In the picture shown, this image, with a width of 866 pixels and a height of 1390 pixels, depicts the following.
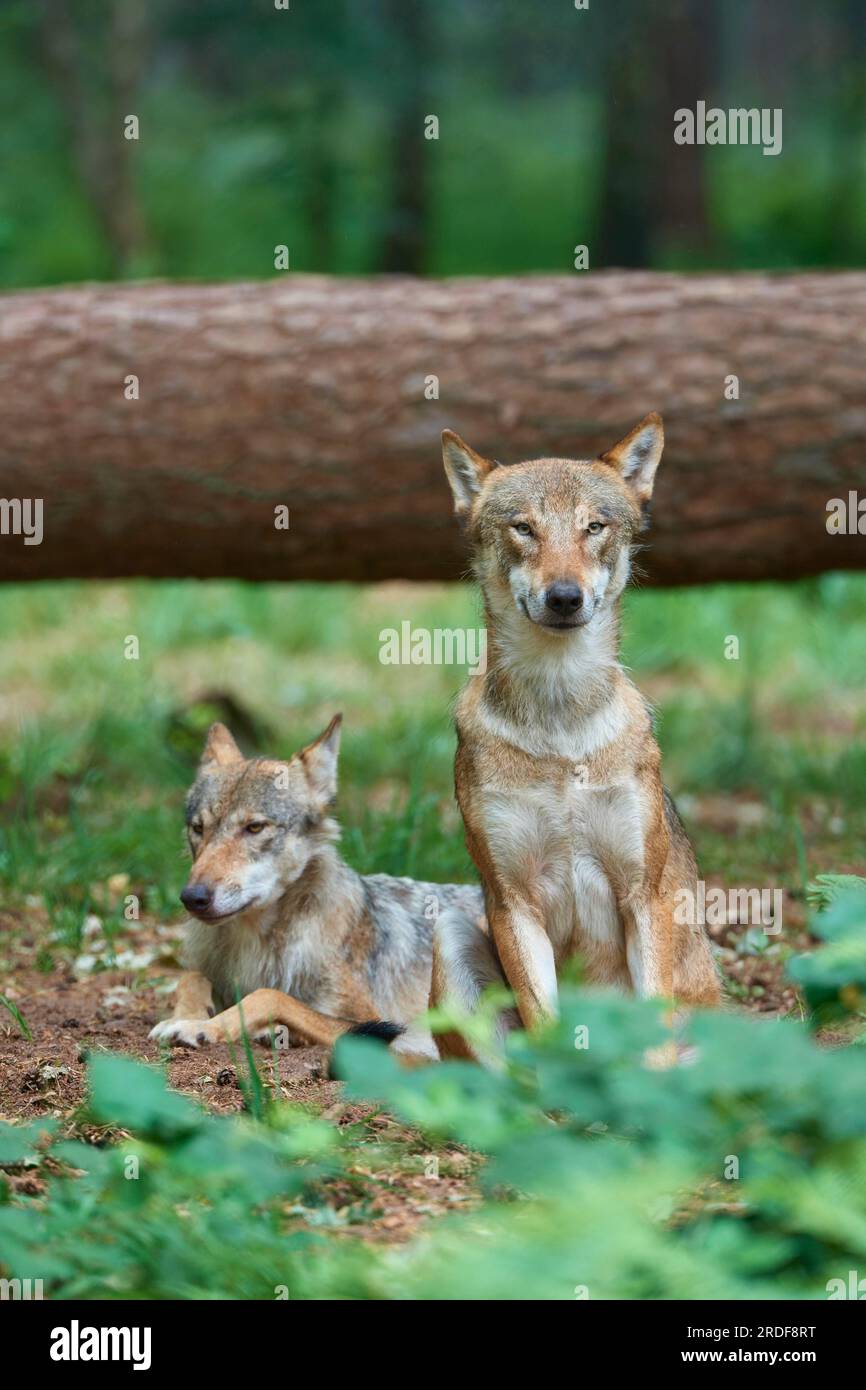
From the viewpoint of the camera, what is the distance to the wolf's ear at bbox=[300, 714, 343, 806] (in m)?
5.85

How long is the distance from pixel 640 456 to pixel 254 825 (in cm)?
175

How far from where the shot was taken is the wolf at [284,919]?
213 inches

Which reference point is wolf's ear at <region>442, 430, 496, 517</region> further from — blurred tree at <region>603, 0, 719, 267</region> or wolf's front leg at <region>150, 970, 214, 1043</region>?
blurred tree at <region>603, 0, 719, 267</region>

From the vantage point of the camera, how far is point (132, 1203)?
3.38 metres

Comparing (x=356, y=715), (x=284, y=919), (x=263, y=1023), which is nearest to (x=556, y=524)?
(x=284, y=919)

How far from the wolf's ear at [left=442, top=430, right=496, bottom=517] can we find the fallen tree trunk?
2.11 m

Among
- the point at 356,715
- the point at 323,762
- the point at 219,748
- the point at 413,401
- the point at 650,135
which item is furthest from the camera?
the point at 650,135

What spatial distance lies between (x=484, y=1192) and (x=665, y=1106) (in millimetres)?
1090

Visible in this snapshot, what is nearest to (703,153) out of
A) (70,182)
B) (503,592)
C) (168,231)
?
(168,231)

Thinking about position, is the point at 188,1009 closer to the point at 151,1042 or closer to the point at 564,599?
the point at 151,1042

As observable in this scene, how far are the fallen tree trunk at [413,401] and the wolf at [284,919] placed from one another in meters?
1.92

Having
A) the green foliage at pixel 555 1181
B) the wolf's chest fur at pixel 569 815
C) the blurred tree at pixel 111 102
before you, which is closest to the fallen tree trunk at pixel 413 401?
the wolf's chest fur at pixel 569 815

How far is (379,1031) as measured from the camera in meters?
5.10

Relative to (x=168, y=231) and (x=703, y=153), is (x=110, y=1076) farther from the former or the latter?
(x=168, y=231)
